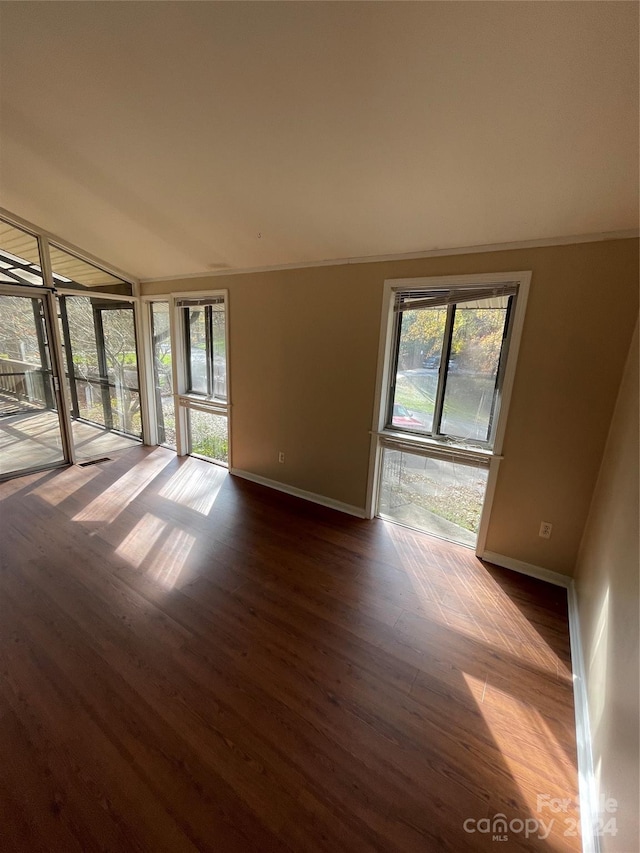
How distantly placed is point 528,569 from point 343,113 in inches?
117

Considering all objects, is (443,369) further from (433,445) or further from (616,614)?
(616,614)

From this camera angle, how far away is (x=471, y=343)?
247cm

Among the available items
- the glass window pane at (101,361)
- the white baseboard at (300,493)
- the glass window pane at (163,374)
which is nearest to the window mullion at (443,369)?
the white baseboard at (300,493)

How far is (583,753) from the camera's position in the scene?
1351 mm

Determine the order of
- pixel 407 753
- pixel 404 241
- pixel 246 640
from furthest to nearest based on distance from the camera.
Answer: pixel 404 241
pixel 246 640
pixel 407 753

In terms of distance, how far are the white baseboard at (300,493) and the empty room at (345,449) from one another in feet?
0.10

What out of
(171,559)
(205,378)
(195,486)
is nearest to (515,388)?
(171,559)

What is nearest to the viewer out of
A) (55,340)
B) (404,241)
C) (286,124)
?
(286,124)

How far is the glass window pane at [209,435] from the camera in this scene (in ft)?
13.7

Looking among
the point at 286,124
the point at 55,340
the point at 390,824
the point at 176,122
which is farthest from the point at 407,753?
the point at 55,340

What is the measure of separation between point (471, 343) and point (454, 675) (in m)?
2.07

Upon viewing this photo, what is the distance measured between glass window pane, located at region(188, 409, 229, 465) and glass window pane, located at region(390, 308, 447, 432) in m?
2.18

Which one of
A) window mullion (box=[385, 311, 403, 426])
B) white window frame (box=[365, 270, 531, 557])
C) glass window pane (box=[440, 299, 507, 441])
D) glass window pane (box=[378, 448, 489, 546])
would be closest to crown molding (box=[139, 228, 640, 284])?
white window frame (box=[365, 270, 531, 557])

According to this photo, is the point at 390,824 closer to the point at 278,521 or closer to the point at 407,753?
the point at 407,753
